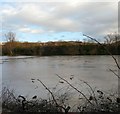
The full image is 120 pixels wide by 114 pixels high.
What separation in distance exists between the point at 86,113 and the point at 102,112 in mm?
193

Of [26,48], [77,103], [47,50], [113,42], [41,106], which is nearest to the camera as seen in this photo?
[113,42]

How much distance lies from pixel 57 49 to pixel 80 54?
3.33 meters

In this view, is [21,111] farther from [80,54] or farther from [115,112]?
[80,54]

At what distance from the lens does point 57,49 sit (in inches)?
1302

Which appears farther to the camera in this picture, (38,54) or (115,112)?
(38,54)

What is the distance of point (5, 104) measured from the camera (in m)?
3.49

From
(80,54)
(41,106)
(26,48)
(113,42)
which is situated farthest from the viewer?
(26,48)

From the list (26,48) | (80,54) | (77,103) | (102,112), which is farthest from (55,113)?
(26,48)

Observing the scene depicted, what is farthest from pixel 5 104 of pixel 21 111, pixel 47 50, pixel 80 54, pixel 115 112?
pixel 47 50

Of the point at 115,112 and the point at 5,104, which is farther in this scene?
the point at 5,104

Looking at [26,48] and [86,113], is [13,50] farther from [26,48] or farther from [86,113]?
[86,113]

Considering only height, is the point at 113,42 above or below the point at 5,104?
above

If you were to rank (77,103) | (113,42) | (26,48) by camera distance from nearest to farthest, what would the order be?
(113,42), (77,103), (26,48)

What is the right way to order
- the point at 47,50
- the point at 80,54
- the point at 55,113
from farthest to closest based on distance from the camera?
the point at 47,50
the point at 80,54
the point at 55,113
